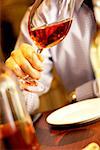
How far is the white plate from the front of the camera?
76cm

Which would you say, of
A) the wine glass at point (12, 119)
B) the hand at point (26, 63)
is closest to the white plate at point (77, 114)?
the hand at point (26, 63)

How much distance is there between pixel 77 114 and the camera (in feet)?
2.70

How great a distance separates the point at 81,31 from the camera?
1400 millimetres

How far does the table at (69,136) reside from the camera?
26.3 inches

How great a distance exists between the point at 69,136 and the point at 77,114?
4.4 inches

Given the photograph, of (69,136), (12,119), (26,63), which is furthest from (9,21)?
(12,119)

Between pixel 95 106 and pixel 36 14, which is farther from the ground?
pixel 36 14

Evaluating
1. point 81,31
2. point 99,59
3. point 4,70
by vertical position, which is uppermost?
point 4,70

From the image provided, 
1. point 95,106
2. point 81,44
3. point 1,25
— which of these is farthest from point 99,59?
point 1,25

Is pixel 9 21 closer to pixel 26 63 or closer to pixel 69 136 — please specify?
pixel 26 63

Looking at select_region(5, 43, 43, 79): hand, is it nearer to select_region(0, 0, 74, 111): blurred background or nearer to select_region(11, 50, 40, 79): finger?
select_region(11, 50, 40, 79): finger

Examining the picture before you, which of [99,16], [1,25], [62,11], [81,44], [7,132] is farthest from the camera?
[1,25]

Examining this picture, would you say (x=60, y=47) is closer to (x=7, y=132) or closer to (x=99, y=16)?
(x=99, y=16)

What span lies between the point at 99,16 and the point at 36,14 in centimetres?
57
